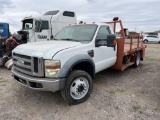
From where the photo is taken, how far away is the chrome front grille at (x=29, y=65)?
3199 mm

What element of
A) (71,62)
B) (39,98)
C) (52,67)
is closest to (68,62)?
(71,62)

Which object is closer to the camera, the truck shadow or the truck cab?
the truck shadow

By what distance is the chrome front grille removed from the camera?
3199mm

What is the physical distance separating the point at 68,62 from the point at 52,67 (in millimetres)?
388

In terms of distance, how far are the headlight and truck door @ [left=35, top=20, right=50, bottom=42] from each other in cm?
717

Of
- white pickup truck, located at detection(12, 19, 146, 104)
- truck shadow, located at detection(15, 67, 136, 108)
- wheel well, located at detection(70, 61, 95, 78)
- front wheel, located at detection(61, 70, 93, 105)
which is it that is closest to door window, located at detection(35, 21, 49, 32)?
white pickup truck, located at detection(12, 19, 146, 104)

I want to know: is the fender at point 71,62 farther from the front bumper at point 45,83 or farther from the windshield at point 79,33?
the windshield at point 79,33

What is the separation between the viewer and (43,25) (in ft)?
33.2

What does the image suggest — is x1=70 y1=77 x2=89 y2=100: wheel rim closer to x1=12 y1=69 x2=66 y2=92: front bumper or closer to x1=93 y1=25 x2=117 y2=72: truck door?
x1=12 y1=69 x2=66 y2=92: front bumper

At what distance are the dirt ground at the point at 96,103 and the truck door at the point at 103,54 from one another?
72 cm

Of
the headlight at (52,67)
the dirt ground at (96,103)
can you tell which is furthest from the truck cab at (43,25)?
the headlight at (52,67)

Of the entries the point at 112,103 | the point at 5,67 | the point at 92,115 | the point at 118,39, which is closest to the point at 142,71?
the point at 118,39

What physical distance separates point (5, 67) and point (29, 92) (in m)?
3.67

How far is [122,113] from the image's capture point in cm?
336
